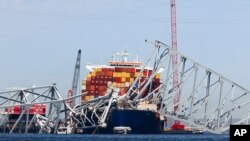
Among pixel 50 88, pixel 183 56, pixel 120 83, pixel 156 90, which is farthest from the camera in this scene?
pixel 120 83

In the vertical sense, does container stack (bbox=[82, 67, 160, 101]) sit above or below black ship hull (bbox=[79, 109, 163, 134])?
above

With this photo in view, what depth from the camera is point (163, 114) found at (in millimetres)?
140125

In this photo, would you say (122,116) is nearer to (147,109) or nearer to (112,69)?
(147,109)

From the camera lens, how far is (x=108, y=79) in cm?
17388

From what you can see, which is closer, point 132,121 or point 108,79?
point 132,121

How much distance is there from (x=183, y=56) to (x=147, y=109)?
41.8ft

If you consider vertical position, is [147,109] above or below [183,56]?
below

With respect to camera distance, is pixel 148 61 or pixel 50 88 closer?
pixel 50 88

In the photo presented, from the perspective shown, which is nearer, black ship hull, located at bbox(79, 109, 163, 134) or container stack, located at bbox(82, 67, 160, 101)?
black ship hull, located at bbox(79, 109, 163, 134)

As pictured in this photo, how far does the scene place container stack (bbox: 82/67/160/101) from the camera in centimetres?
17200

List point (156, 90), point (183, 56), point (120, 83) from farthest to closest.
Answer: point (120, 83) < point (156, 90) < point (183, 56)

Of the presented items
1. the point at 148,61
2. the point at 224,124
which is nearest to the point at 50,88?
the point at 148,61

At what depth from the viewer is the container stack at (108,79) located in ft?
564

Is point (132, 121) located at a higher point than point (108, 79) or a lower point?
lower
